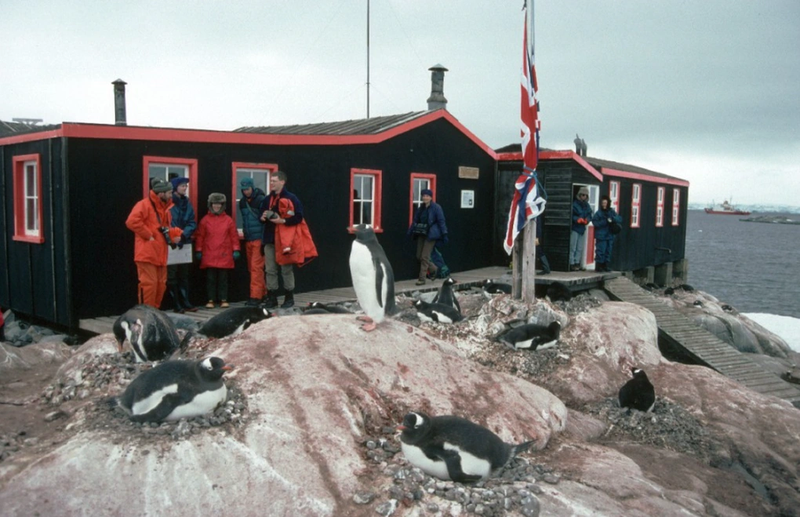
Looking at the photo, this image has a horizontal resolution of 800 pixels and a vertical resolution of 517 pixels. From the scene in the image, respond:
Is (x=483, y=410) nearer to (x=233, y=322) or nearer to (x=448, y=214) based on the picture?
(x=233, y=322)

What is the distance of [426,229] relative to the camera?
14938 millimetres

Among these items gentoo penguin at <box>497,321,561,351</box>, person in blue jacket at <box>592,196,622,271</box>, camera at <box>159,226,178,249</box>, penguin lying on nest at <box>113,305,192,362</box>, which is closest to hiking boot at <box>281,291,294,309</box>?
camera at <box>159,226,178,249</box>

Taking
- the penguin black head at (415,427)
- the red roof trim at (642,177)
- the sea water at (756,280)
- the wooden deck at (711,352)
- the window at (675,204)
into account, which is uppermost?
the red roof trim at (642,177)

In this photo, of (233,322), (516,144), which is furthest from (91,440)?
(516,144)

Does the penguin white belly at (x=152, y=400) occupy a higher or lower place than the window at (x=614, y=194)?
lower

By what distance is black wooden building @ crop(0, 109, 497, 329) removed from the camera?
10.9 m

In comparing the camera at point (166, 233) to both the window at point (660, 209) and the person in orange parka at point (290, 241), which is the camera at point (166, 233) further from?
the window at point (660, 209)

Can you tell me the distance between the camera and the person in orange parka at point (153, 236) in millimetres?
10387

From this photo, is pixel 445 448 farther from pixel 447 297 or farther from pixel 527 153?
pixel 527 153

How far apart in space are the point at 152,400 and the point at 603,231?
46.6 feet

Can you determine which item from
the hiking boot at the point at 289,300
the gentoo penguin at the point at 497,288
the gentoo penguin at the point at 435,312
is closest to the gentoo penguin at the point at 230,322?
the hiking boot at the point at 289,300

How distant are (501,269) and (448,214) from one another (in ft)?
7.33

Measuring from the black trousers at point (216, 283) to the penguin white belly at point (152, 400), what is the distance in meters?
5.83

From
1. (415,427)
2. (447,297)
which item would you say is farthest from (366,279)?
(447,297)
